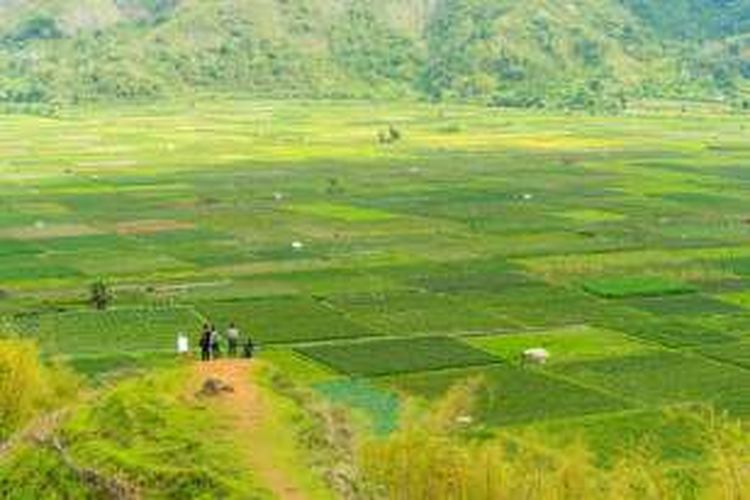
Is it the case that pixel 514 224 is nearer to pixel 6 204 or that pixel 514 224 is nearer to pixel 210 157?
pixel 6 204

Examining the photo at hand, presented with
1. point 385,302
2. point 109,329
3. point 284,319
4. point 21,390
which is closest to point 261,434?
point 21,390

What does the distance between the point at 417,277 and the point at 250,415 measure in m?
68.7

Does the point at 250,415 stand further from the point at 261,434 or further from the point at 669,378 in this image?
the point at 669,378

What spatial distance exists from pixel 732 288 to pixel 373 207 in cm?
4948

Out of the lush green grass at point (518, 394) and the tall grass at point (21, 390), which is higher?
the tall grass at point (21, 390)

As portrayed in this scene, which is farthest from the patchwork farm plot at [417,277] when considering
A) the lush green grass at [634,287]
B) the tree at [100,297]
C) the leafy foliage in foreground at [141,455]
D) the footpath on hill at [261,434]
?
the leafy foliage in foreground at [141,455]

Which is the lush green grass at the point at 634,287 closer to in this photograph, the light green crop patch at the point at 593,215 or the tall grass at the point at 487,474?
the light green crop patch at the point at 593,215

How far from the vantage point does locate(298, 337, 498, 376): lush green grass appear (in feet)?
236

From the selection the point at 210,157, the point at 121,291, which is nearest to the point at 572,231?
the point at 121,291

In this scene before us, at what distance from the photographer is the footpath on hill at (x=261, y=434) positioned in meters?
27.7

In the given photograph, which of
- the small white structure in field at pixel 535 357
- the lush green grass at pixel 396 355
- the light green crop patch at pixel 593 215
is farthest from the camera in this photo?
the light green crop patch at pixel 593 215

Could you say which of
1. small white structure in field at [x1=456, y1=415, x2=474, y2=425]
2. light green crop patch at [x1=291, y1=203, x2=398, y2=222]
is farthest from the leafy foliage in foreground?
light green crop patch at [x1=291, y1=203, x2=398, y2=222]

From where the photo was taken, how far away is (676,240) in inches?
4628

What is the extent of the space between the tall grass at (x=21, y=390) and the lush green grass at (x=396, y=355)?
23624mm
